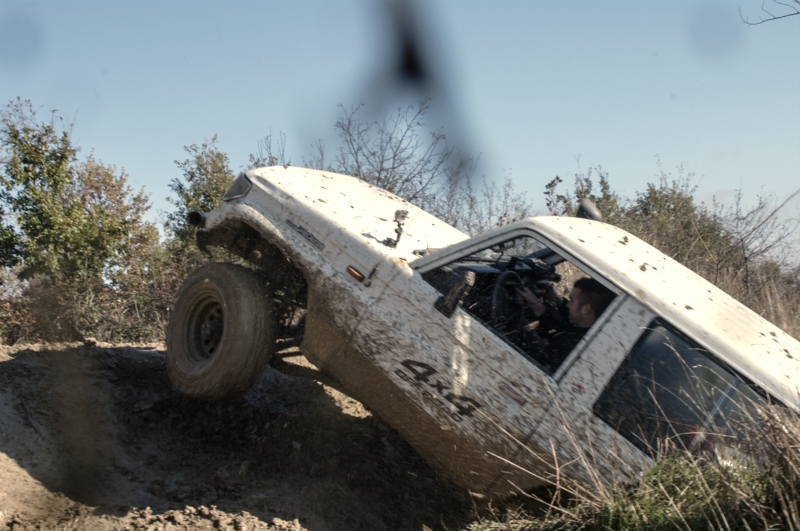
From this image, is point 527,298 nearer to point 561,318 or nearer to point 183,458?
point 561,318

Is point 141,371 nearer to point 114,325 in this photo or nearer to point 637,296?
point 637,296

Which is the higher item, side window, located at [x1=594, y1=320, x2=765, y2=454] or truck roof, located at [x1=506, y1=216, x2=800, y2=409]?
truck roof, located at [x1=506, y1=216, x2=800, y2=409]

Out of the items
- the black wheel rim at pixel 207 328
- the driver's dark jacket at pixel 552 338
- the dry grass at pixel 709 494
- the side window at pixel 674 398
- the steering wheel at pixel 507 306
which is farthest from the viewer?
the black wheel rim at pixel 207 328

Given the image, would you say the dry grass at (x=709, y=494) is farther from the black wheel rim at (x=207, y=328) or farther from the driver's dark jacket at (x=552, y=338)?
the black wheel rim at (x=207, y=328)

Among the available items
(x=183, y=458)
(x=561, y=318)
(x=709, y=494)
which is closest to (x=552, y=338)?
(x=561, y=318)

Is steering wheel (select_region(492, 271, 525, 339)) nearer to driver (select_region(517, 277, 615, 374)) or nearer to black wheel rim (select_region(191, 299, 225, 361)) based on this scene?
driver (select_region(517, 277, 615, 374))

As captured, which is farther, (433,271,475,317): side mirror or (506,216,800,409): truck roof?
(433,271,475,317): side mirror

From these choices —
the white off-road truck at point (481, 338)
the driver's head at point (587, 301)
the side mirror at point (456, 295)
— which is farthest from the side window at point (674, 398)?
the side mirror at point (456, 295)

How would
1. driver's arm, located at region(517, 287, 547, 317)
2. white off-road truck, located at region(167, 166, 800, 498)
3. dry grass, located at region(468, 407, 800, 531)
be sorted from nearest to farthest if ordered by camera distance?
dry grass, located at region(468, 407, 800, 531), white off-road truck, located at region(167, 166, 800, 498), driver's arm, located at region(517, 287, 547, 317)

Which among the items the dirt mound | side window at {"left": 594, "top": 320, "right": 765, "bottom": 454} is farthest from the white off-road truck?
the dirt mound

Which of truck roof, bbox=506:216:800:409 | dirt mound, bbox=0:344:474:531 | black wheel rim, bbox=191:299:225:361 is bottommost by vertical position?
dirt mound, bbox=0:344:474:531

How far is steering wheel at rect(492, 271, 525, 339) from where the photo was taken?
9.20 feet

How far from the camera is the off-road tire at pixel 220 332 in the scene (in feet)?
10.4

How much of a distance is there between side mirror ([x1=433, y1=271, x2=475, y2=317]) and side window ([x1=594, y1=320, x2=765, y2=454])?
753mm
